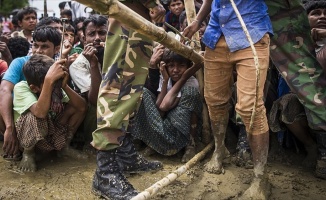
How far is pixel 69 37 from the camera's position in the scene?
13.2 ft

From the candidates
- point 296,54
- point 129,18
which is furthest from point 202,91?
point 129,18

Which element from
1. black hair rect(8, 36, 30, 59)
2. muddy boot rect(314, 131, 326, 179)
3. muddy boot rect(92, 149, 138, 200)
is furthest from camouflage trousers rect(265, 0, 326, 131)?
black hair rect(8, 36, 30, 59)

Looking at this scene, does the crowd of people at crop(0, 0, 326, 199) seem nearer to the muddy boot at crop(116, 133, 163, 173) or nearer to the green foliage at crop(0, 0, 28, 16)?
the muddy boot at crop(116, 133, 163, 173)

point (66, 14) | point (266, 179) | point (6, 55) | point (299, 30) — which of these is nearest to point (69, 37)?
point (6, 55)

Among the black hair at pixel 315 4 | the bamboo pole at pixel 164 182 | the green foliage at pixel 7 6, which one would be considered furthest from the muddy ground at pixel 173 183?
the green foliage at pixel 7 6

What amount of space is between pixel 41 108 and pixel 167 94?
964mm

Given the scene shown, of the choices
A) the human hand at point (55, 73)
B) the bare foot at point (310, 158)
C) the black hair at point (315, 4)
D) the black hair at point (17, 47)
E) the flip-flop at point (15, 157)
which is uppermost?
the black hair at point (315, 4)

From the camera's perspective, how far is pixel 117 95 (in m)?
2.02

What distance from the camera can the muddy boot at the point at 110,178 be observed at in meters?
2.01

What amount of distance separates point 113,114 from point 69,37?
2.30 m

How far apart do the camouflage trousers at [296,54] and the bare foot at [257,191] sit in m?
0.63

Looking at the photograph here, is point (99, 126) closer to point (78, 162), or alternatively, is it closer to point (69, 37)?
point (78, 162)

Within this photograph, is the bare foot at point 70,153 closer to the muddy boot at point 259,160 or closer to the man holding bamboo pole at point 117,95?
the man holding bamboo pole at point 117,95

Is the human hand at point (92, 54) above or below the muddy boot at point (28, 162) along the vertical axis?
above
